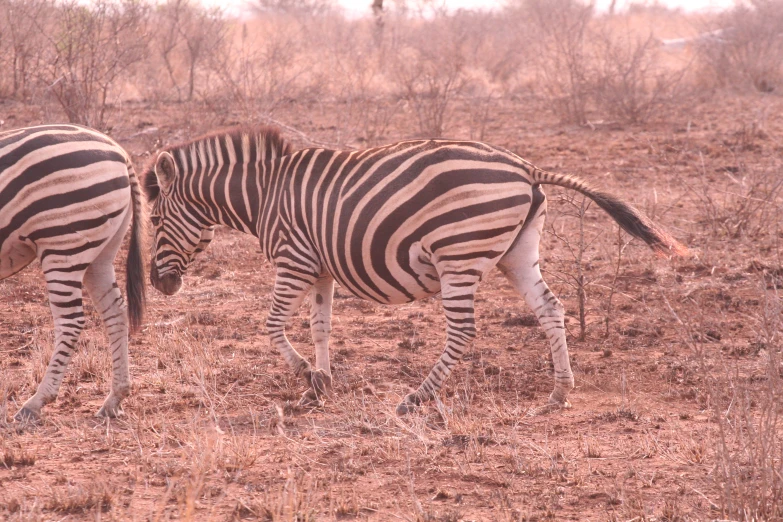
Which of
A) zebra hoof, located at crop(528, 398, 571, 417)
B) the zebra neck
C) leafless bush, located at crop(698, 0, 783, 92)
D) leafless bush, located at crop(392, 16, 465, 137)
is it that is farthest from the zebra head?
leafless bush, located at crop(698, 0, 783, 92)

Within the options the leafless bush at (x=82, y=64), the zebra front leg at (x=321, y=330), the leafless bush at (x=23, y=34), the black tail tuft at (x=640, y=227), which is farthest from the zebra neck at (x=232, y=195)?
the leafless bush at (x=23, y=34)

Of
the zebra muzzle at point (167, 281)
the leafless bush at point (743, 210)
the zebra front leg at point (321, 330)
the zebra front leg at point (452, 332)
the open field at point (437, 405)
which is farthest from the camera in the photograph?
the leafless bush at point (743, 210)

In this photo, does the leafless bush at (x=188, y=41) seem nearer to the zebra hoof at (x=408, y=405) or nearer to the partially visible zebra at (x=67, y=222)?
the partially visible zebra at (x=67, y=222)

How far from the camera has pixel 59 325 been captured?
520 cm

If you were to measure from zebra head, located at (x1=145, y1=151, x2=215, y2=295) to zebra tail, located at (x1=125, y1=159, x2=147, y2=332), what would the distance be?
0.47m

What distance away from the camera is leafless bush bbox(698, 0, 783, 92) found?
18609 mm

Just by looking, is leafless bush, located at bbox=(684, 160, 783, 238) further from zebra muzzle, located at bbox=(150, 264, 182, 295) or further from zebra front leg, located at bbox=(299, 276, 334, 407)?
zebra muzzle, located at bbox=(150, 264, 182, 295)

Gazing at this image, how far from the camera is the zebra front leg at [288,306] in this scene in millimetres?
5613

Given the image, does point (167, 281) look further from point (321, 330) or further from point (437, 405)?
point (437, 405)

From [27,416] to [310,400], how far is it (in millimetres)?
1653

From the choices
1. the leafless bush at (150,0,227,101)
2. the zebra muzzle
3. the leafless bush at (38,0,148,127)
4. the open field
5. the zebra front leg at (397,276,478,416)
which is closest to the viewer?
the open field

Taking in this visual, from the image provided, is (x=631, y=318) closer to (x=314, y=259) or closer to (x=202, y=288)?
(x=314, y=259)

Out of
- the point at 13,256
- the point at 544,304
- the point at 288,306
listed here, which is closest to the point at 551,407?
the point at 544,304

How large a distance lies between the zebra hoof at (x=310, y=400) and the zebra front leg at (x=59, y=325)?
1.41m
